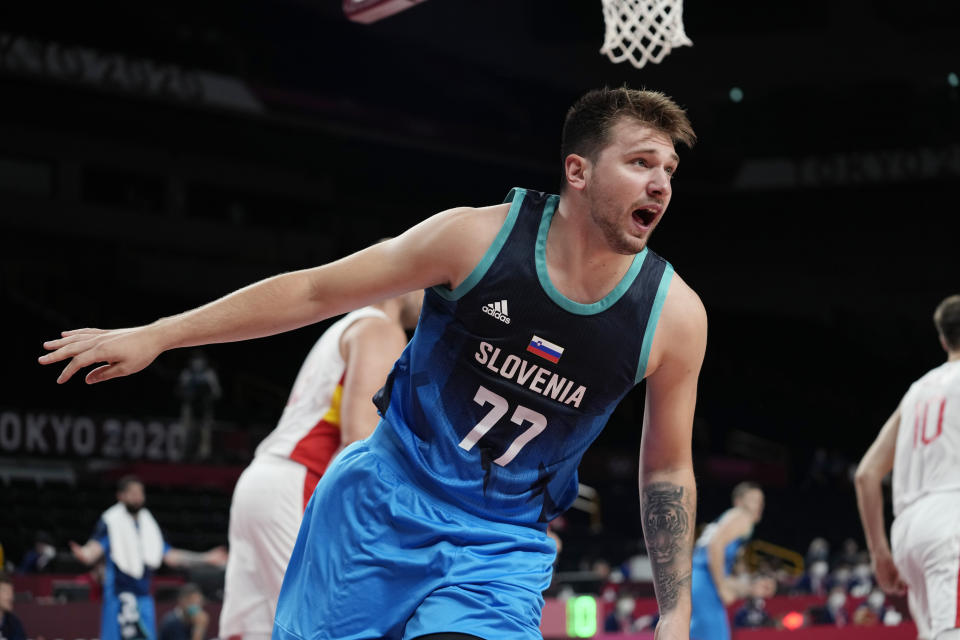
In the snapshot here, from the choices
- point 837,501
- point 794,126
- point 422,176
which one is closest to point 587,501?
point 837,501

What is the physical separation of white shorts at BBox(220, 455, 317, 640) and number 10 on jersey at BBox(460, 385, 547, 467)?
235cm

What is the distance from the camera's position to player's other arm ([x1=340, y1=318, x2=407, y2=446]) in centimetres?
467

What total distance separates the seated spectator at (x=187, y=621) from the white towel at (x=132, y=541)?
0.53 m

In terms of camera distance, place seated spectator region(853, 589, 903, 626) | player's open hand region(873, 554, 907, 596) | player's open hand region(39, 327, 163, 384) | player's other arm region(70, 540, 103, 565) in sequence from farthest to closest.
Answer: seated spectator region(853, 589, 903, 626)
player's other arm region(70, 540, 103, 565)
player's open hand region(873, 554, 907, 596)
player's open hand region(39, 327, 163, 384)

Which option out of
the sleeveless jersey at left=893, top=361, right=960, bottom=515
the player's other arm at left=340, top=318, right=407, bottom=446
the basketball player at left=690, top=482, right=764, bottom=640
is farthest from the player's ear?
the basketball player at left=690, top=482, right=764, bottom=640

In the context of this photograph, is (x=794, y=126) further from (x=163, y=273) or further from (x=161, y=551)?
(x=161, y=551)

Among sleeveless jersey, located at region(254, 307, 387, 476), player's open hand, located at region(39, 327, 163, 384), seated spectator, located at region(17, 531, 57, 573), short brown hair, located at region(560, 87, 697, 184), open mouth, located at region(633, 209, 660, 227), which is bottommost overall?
seated spectator, located at region(17, 531, 57, 573)

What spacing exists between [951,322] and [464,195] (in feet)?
78.1

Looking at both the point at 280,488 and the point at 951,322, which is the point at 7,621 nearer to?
the point at 280,488

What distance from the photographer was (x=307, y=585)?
10.0ft

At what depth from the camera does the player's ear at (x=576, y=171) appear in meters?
3.14

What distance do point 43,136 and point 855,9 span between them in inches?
700

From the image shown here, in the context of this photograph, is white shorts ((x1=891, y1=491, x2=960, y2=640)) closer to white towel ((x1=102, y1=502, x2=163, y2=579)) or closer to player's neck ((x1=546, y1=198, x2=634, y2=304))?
player's neck ((x1=546, y1=198, x2=634, y2=304))

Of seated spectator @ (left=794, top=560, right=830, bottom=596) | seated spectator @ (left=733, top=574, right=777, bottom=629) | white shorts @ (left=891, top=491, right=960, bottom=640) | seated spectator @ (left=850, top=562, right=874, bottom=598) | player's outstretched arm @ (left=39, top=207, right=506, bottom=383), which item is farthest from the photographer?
seated spectator @ (left=794, top=560, right=830, bottom=596)
